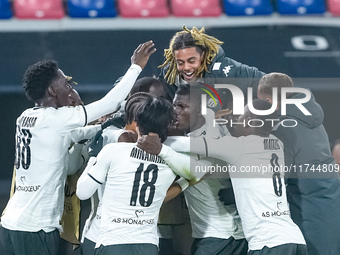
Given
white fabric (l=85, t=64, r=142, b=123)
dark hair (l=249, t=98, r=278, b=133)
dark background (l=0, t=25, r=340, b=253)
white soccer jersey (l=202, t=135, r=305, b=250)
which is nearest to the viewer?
white soccer jersey (l=202, t=135, r=305, b=250)

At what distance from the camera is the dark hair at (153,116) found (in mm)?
3664

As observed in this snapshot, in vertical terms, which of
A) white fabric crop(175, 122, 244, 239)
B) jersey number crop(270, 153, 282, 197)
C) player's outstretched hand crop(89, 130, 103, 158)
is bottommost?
white fabric crop(175, 122, 244, 239)

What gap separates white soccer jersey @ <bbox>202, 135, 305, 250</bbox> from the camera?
3723 millimetres

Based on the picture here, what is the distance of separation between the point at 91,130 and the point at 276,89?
1075 millimetres

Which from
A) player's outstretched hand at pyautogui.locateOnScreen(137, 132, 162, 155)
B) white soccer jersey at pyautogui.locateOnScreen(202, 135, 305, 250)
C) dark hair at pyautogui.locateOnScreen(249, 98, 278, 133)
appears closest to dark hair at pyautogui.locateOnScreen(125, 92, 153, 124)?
player's outstretched hand at pyautogui.locateOnScreen(137, 132, 162, 155)

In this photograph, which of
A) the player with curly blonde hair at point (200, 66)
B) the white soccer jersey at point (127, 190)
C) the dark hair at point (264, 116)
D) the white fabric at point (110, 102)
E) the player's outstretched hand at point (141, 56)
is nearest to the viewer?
the white soccer jersey at point (127, 190)

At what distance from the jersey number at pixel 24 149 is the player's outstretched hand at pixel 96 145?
33 cm

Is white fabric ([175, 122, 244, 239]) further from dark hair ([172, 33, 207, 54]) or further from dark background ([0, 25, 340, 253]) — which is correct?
dark background ([0, 25, 340, 253])

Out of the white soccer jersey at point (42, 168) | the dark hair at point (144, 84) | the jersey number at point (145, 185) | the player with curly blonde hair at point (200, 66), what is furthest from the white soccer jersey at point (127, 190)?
the player with curly blonde hair at point (200, 66)

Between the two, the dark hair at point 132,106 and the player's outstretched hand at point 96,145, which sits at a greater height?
the dark hair at point 132,106

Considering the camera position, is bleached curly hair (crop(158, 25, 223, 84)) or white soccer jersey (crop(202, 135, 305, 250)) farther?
bleached curly hair (crop(158, 25, 223, 84))

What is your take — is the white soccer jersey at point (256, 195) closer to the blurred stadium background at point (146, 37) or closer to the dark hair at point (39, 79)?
the dark hair at point (39, 79)

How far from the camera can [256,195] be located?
375cm

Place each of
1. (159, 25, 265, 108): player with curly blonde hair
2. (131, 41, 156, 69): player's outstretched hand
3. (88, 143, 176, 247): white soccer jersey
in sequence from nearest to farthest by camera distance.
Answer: (88, 143, 176, 247): white soccer jersey
(131, 41, 156, 69): player's outstretched hand
(159, 25, 265, 108): player with curly blonde hair
